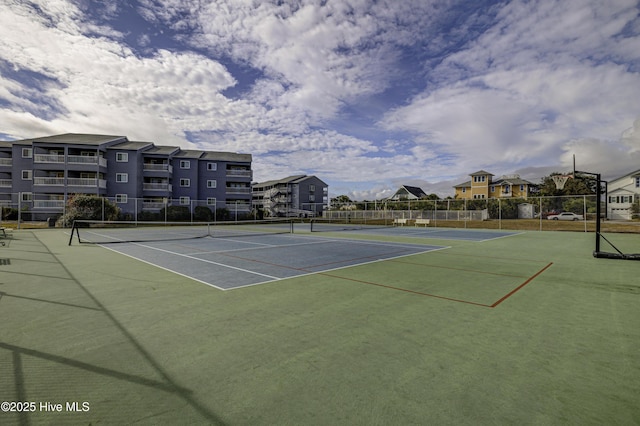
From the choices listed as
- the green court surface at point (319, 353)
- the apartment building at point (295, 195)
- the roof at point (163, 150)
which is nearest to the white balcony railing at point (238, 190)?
the roof at point (163, 150)

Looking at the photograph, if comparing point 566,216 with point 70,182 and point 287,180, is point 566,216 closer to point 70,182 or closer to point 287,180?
point 287,180

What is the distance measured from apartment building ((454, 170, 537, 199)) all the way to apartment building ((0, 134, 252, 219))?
153 ft

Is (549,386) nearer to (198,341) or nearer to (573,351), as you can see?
(573,351)

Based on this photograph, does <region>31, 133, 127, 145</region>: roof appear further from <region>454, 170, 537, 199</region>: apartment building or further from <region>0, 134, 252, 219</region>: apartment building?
<region>454, 170, 537, 199</region>: apartment building

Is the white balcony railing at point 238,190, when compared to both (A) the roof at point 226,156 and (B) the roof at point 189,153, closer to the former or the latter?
(A) the roof at point 226,156

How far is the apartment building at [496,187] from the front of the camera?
197 feet

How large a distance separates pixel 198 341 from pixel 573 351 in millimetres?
4537

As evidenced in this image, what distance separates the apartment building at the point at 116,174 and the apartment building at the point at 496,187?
4654 centimetres

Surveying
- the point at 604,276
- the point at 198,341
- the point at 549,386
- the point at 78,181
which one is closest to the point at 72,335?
the point at 198,341

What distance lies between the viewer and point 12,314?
4672 mm

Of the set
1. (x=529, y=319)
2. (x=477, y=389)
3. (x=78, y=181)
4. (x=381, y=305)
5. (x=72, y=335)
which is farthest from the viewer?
(x=78, y=181)

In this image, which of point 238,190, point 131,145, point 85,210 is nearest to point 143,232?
point 85,210

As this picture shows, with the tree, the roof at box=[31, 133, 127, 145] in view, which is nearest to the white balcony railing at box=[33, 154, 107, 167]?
the roof at box=[31, 133, 127, 145]

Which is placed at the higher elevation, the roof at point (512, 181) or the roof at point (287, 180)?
the roof at point (287, 180)
